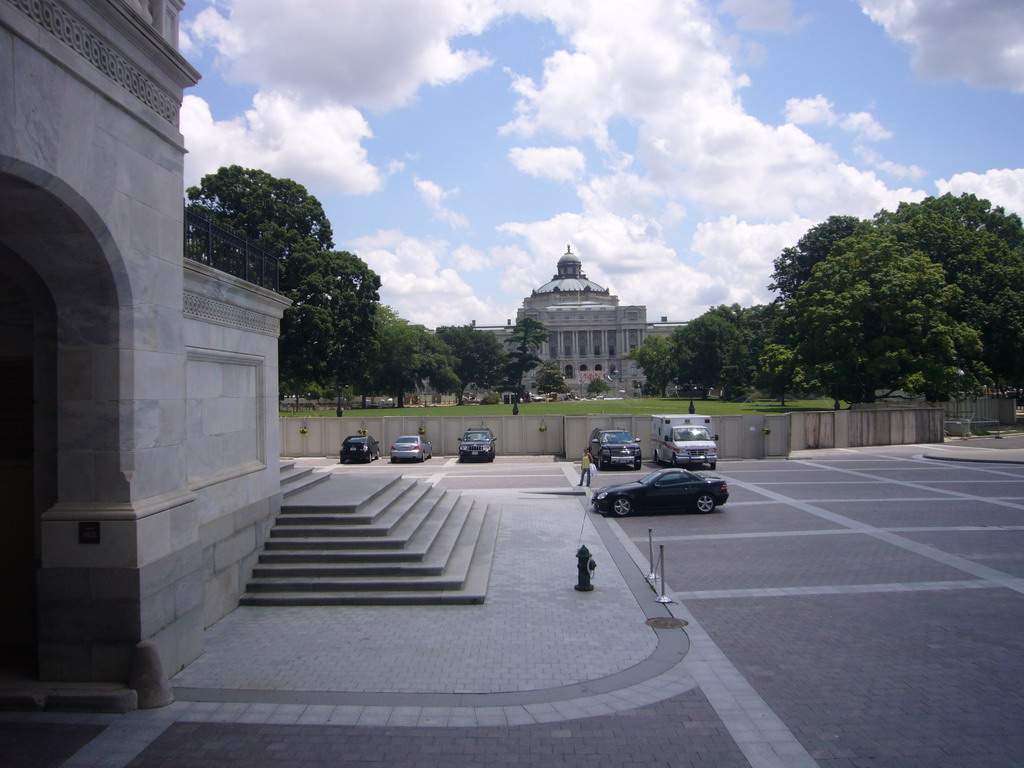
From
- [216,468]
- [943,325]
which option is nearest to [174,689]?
[216,468]

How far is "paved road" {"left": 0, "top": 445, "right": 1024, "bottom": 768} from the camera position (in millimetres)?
6355

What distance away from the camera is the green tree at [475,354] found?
342 feet

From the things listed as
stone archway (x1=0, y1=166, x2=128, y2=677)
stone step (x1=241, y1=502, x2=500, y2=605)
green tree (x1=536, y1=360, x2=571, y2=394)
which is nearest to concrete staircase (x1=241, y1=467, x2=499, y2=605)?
stone step (x1=241, y1=502, x2=500, y2=605)

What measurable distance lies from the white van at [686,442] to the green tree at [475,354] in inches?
2940

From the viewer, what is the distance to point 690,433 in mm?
28297

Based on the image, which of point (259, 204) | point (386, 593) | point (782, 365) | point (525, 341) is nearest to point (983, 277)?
point (782, 365)

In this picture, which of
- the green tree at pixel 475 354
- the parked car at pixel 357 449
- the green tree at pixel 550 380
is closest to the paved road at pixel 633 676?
the parked car at pixel 357 449

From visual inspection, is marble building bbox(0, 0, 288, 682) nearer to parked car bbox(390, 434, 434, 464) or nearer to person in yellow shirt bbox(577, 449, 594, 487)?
person in yellow shirt bbox(577, 449, 594, 487)

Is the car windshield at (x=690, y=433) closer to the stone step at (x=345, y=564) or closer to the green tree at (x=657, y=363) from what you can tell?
the stone step at (x=345, y=564)

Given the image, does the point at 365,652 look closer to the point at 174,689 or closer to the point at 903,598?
the point at 174,689

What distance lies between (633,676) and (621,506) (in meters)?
10.5

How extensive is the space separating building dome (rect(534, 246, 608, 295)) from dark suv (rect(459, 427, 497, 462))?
5221 inches

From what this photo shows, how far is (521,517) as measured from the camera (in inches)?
720

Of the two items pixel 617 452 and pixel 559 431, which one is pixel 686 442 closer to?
pixel 617 452
